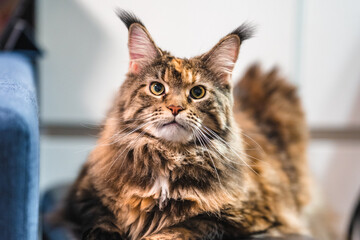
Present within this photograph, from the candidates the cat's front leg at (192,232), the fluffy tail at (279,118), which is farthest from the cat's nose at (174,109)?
the fluffy tail at (279,118)

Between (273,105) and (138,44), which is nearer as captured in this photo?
(138,44)

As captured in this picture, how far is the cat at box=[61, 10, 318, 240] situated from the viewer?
821 millimetres

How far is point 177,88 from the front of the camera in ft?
2.66

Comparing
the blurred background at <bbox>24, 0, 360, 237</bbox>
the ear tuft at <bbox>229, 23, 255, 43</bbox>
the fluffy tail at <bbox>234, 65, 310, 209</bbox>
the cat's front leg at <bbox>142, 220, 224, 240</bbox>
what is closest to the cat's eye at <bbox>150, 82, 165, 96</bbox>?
the blurred background at <bbox>24, 0, 360, 237</bbox>

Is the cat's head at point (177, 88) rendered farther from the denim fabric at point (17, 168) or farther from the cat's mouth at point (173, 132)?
the denim fabric at point (17, 168)

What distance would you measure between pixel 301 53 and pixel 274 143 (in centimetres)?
61

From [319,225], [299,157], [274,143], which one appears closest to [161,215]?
[274,143]

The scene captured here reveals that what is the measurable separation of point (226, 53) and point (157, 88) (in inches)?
7.0

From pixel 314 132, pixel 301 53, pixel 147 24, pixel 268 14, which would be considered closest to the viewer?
pixel 147 24

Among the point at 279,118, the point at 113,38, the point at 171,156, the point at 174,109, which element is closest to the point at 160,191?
the point at 171,156

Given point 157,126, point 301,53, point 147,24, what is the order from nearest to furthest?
point 157,126, point 147,24, point 301,53

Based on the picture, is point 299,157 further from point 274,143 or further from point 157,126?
point 157,126

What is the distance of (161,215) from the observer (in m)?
Result: 0.86

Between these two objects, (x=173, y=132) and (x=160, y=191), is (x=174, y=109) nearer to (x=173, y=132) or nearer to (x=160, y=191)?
(x=173, y=132)
